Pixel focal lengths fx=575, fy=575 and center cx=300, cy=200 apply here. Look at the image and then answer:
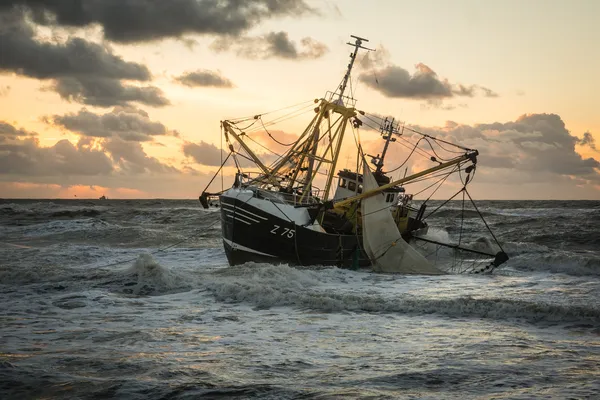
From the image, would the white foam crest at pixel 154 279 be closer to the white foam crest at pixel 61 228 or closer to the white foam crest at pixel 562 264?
the white foam crest at pixel 562 264

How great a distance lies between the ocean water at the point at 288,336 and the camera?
8.48m

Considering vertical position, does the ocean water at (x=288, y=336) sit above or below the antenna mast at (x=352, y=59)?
below

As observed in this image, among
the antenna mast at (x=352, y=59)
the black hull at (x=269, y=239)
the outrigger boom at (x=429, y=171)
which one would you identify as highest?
the antenna mast at (x=352, y=59)

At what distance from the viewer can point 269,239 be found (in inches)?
972

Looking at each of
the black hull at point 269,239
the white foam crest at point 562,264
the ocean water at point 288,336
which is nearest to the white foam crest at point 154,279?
the ocean water at point 288,336

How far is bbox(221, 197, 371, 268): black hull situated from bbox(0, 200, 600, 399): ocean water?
1865 millimetres

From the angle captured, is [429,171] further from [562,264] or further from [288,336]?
[288,336]

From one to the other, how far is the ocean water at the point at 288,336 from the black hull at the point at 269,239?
187 centimetres

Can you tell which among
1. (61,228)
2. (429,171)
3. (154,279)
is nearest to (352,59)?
(429,171)

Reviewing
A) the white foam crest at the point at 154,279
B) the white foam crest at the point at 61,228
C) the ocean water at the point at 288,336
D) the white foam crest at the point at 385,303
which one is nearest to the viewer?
the ocean water at the point at 288,336

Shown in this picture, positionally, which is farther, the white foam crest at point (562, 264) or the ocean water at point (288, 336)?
the white foam crest at point (562, 264)

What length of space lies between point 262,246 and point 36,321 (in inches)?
510

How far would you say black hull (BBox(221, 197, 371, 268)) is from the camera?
24531 millimetres

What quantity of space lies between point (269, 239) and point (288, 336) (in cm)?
1294
